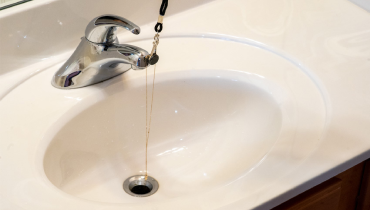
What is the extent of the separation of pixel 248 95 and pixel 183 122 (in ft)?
0.44

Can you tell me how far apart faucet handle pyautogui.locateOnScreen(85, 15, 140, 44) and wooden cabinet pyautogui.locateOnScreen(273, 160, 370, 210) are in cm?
33

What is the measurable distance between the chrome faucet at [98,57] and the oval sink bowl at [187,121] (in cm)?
2

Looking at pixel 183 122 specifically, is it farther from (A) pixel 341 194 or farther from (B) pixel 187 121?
(A) pixel 341 194

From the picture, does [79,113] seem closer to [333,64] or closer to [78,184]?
[78,184]

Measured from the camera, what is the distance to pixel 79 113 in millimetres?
630

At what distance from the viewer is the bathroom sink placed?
59cm

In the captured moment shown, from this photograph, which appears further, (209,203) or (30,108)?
(30,108)

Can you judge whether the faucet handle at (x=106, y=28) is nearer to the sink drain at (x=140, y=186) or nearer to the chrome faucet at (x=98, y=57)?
the chrome faucet at (x=98, y=57)

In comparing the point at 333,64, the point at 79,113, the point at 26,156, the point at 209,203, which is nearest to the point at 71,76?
the point at 79,113

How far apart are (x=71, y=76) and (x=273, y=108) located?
0.34 m

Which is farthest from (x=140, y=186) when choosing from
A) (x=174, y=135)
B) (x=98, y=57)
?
(x=98, y=57)

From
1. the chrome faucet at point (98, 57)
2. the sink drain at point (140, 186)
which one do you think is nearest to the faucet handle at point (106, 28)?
the chrome faucet at point (98, 57)

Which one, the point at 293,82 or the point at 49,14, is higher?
the point at 49,14

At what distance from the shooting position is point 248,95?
71 centimetres
